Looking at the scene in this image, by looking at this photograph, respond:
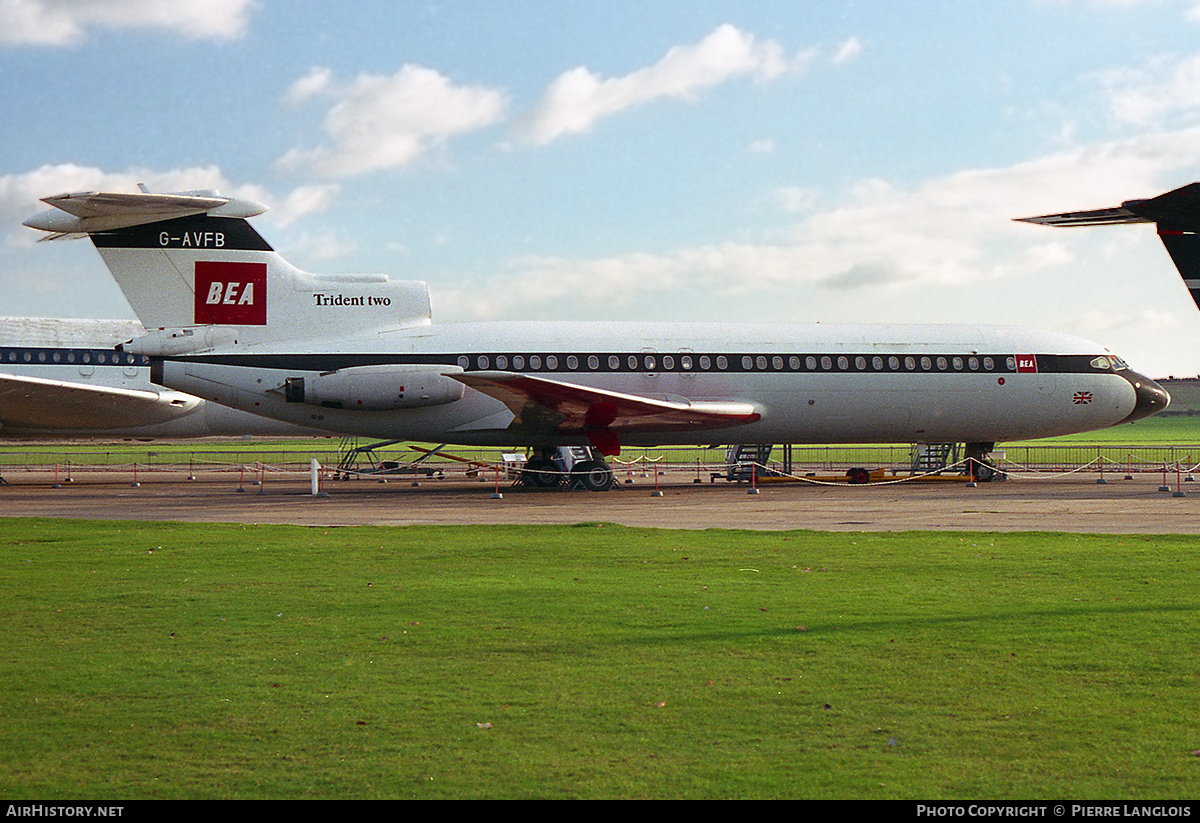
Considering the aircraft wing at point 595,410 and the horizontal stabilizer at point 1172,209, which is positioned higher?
the horizontal stabilizer at point 1172,209

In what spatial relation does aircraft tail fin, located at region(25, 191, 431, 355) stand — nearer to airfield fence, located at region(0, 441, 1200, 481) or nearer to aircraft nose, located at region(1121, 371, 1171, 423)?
airfield fence, located at region(0, 441, 1200, 481)

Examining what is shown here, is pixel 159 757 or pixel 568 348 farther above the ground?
pixel 568 348

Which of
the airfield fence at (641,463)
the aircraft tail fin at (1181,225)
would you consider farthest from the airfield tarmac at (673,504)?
the aircraft tail fin at (1181,225)

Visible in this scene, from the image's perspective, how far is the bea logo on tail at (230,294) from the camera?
24047 millimetres

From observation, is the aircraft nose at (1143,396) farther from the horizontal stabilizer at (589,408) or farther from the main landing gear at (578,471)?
the main landing gear at (578,471)

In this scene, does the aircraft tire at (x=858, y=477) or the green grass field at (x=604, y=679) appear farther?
the aircraft tire at (x=858, y=477)

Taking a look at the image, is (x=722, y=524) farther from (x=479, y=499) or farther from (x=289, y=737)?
(x=289, y=737)

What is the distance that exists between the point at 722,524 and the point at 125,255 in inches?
576

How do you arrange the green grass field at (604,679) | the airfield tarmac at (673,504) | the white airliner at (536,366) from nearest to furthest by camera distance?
the green grass field at (604,679), the airfield tarmac at (673,504), the white airliner at (536,366)

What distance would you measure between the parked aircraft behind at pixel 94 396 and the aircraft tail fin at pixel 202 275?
464 cm

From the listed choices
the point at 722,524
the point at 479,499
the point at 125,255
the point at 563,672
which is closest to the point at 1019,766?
the point at 563,672

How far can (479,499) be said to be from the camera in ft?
76.3

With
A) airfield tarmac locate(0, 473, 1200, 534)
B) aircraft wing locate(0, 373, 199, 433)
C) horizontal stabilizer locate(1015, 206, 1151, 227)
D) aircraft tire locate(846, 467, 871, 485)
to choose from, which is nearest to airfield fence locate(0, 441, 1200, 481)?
airfield tarmac locate(0, 473, 1200, 534)

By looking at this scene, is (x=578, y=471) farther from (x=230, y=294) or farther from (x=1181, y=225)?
(x=1181, y=225)
